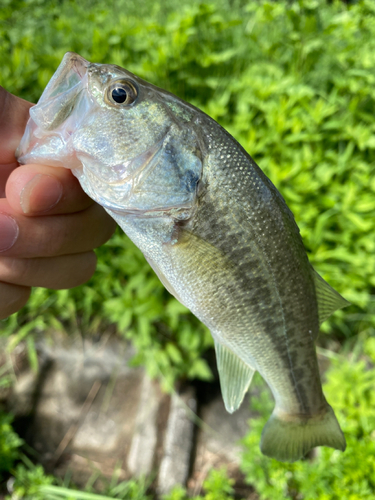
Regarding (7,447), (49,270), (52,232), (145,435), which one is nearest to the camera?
(52,232)

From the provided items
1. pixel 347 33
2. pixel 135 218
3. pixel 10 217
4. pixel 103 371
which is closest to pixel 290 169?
pixel 347 33

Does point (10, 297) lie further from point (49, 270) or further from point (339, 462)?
point (339, 462)

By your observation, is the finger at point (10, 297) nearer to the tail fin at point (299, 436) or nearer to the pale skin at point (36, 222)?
the pale skin at point (36, 222)

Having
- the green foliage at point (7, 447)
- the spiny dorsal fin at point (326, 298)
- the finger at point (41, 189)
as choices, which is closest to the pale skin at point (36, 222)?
the finger at point (41, 189)

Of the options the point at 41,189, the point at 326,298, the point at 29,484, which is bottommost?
the point at 29,484

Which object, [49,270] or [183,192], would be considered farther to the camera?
[49,270]

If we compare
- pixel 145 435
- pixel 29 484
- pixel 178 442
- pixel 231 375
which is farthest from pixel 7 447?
pixel 231 375

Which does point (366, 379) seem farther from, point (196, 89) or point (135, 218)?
point (196, 89)
